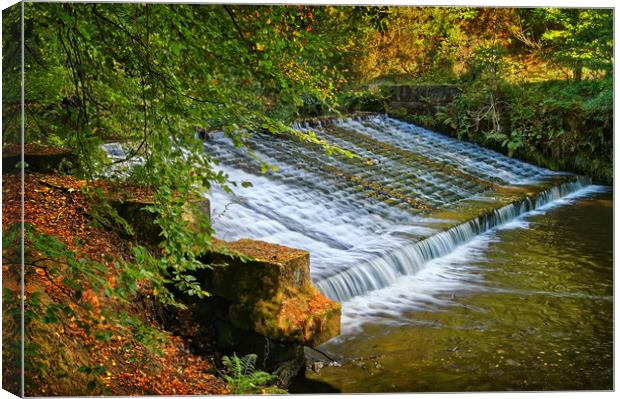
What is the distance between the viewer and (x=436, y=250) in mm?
6691

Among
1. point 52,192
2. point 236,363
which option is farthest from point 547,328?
point 52,192

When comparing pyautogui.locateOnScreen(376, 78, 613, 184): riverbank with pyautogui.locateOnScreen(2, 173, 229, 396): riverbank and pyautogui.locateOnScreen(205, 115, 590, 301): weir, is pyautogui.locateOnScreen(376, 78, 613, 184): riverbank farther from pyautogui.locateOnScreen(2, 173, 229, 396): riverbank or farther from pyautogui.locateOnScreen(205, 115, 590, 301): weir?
pyautogui.locateOnScreen(2, 173, 229, 396): riverbank

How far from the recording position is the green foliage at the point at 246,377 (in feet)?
13.3

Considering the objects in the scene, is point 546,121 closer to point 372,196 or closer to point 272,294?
point 372,196

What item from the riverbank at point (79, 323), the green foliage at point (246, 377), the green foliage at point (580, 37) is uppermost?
the green foliage at point (580, 37)

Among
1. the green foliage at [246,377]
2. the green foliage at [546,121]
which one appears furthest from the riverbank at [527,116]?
the green foliage at [246,377]

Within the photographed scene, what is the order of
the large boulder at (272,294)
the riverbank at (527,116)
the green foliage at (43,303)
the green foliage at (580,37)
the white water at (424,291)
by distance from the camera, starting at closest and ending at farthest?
the green foliage at (43,303), the large boulder at (272,294), the green foliage at (580,37), the white water at (424,291), the riverbank at (527,116)

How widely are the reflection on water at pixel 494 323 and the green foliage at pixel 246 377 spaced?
0.28 meters

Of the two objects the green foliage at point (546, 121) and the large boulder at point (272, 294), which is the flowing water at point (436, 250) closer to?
the green foliage at point (546, 121)

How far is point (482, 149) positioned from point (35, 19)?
541cm

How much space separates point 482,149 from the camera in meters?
8.12

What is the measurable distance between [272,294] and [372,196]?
3.83 meters

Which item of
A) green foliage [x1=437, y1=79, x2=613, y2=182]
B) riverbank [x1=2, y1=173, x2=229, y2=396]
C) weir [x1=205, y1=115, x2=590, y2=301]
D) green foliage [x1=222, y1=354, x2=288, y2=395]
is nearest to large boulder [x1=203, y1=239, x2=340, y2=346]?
green foliage [x1=222, y1=354, x2=288, y2=395]

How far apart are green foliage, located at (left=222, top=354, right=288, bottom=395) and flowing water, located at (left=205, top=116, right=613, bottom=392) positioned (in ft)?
1.04
